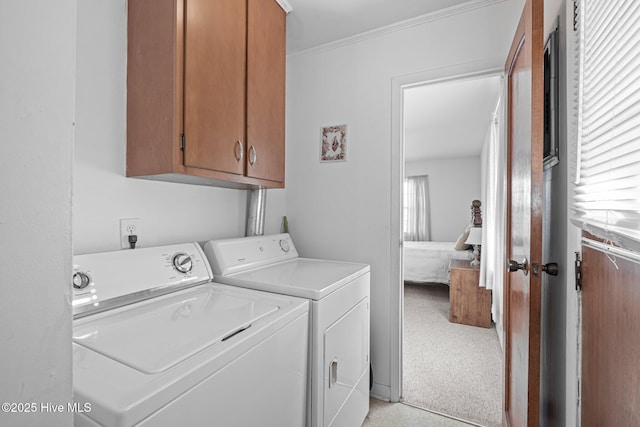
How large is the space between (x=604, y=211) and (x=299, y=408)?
1147 mm

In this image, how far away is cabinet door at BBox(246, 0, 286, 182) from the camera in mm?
1559

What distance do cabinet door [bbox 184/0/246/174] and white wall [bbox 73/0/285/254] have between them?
0.36m

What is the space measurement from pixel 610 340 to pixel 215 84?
1634 mm

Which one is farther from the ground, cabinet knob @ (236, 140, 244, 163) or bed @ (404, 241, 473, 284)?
cabinet knob @ (236, 140, 244, 163)

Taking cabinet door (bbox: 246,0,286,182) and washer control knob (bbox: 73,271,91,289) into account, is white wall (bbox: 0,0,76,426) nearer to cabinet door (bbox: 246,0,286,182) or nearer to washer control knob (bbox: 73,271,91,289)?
washer control knob (bbox: 73,271,91,289)

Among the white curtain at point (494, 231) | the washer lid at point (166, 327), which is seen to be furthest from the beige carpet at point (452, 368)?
the washer lid at point (166, 327)

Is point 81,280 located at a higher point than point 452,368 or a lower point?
higher

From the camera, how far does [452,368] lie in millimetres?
2324

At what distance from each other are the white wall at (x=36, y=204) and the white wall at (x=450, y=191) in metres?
6.93

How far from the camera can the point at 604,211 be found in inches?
28.8

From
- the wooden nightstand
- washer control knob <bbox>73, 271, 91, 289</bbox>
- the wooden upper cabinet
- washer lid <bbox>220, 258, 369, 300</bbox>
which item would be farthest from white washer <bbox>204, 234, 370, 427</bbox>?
the wooden nightstand

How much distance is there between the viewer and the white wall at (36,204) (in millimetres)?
353

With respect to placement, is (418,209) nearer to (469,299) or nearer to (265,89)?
(469,299)

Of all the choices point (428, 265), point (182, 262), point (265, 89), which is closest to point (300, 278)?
point (182, 262)
